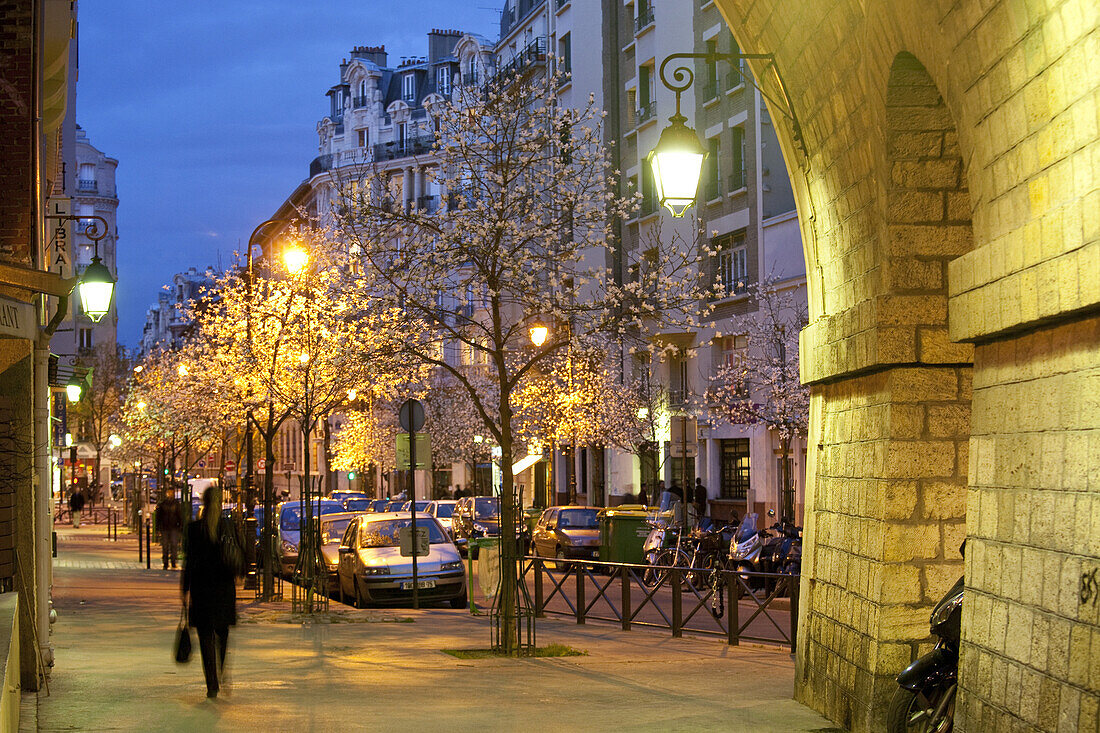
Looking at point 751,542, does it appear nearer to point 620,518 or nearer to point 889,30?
point 620,518

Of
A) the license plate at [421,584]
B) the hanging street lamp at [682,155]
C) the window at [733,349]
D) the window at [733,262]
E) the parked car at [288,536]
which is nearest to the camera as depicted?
the hanging street lamp at [682,155]

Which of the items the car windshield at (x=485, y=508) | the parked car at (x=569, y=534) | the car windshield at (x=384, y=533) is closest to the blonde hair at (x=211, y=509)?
the car windshield at (x=384, y=533)

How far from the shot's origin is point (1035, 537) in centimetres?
666

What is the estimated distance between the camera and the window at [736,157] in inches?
1682

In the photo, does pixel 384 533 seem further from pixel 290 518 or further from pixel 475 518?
pixel 475 518

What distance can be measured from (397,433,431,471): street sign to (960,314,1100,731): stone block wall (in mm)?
14872

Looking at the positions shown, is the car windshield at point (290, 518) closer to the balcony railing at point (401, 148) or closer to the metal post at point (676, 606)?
the metal post at point (676, 606)

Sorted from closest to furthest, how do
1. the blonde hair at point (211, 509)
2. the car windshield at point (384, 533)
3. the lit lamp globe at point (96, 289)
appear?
1. the blonde hair at point (211, 509)
2. the lit lamp globe at point (96, 289)
3. the car windshield at point (384, 533)

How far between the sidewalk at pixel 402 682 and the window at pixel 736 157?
941 inches

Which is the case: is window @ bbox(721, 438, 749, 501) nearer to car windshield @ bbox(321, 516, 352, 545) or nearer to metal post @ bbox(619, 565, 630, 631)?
car windshield @ bbox(321, 516, 352, 545)

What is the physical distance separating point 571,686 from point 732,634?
4813 mm

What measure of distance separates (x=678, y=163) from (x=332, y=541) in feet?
62.8

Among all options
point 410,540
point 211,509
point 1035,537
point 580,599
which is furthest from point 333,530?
point 1035,537

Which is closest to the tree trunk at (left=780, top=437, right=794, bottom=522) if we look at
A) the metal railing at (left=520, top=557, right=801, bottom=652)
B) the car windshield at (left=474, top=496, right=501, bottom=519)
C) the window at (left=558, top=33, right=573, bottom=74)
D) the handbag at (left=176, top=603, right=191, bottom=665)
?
the car windshield at (left=474, top=496, right=501, bottom=519)
